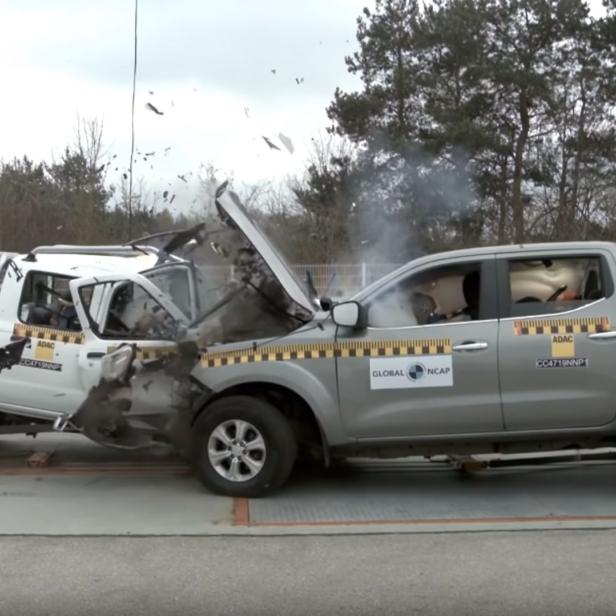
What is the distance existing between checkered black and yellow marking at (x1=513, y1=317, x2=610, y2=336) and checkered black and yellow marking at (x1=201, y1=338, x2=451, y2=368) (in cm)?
57

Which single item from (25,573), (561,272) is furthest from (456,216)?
(25,573)

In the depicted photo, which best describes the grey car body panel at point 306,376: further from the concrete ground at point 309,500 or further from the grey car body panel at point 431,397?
the concrete ground at point 309,500

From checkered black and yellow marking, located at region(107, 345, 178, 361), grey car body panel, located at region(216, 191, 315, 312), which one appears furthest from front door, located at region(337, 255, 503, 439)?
checkered black and yellow marking, located at region(107, 345, 178, 361)

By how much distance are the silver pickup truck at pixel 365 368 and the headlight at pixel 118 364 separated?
1 centimetres

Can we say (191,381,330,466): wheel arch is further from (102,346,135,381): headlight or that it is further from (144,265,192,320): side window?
(144,265,192,320): side window

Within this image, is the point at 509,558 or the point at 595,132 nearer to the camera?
the point at 509,558

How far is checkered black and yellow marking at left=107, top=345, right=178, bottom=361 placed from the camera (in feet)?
20.8

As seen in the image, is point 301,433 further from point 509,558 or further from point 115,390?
point 509,558

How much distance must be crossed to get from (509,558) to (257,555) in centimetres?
152

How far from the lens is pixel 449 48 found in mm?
14930

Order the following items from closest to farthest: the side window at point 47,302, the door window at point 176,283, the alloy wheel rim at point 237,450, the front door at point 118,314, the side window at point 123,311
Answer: the alloy wheel rim at point 237,450 → the front door at point 118,314 → the side window at point 123,311 → the side window at point 47,302 → the door window at point 176,283

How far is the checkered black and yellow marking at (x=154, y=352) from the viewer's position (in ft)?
20.8

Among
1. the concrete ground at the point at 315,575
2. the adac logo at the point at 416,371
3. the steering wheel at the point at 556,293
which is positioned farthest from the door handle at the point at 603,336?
the concrete ground at the point at 315,575

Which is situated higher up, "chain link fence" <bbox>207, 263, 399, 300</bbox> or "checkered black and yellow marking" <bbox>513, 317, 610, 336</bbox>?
"chain link fence" <bbox>207, 263, 399, 300</bbox>
